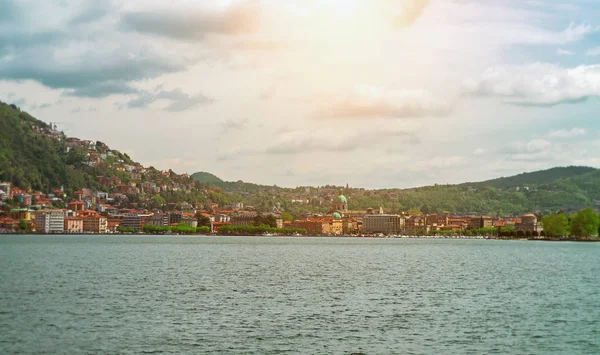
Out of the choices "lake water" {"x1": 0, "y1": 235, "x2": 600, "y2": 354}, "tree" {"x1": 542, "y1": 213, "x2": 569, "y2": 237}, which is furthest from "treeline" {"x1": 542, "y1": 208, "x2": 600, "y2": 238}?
"lake water" {"x1": 0, "y1": 235, "x2": 600, "y2": 354}

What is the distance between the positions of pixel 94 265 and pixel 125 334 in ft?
125

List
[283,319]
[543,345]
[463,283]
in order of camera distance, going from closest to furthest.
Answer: [543,345]
[283,319]
[463,283]

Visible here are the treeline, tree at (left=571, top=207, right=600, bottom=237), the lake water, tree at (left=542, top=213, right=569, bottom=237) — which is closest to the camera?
the lake water

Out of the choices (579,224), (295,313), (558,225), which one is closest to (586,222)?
(579,224)

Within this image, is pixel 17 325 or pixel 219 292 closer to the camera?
pixel 17 325

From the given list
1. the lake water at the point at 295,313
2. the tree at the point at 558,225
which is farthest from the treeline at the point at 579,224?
the lake water at the point at 295,313

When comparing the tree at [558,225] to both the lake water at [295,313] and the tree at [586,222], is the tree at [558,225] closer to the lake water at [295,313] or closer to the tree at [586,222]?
the tree at [586,222]

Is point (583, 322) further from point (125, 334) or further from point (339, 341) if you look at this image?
point (125, 334)

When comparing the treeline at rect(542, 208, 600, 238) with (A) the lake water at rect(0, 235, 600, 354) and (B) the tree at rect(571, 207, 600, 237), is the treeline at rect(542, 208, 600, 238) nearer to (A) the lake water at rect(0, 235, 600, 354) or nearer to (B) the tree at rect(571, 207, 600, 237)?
(B) the tree at rect(571, 207, 600, 237)

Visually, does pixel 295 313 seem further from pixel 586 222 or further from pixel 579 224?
pixel 579 224

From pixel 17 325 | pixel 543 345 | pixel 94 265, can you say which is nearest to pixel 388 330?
pixel 543 345

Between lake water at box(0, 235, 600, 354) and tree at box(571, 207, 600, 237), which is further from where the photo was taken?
tree at box(571, 207, 600, 237)

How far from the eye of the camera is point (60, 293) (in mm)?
39719

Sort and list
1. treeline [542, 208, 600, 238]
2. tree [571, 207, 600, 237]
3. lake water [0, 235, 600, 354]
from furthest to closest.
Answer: treeline [542, 208, 600, 238]
tree [571, 207, 600, 237]
lake water [0, 235, 600, 354]
